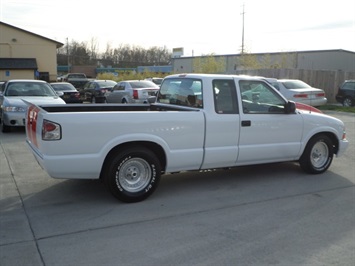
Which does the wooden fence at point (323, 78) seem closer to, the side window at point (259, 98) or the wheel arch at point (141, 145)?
the side window at point (259, 98)

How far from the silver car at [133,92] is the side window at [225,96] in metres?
10.6

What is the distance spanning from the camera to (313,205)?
5.25 m

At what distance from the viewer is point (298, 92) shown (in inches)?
722

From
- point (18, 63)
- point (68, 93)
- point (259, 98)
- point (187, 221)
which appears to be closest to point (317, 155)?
point (259, 98)

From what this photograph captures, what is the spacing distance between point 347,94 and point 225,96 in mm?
18480

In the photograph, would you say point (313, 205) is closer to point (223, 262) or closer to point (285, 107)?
point (285, 107)

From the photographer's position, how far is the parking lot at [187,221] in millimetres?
3744

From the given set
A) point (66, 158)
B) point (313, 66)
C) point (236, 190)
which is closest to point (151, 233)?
point (66, 158)

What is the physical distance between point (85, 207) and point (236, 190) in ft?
7.56

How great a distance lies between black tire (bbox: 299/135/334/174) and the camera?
6762 mm

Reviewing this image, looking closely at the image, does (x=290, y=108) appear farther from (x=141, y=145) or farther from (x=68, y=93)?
(x=68, y=93)

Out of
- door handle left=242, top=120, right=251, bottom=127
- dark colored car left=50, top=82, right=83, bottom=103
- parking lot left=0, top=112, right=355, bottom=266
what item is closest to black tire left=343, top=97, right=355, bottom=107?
dark colored car left=50, top=82, right=83, bottom=103

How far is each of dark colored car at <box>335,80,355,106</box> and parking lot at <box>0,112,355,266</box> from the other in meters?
16.6

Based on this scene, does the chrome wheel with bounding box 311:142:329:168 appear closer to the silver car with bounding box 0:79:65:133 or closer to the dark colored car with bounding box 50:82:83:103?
the silver car with bounding box 0:79:65:133
